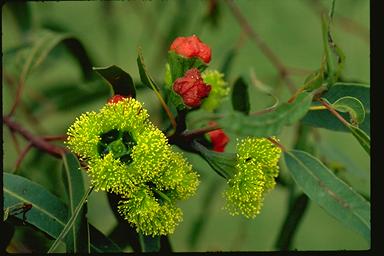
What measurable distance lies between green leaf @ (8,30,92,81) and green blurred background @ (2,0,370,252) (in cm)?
4

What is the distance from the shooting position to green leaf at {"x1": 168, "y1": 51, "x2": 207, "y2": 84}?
103 cm

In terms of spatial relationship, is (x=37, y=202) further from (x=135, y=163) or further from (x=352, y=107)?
(x=352, y=107)

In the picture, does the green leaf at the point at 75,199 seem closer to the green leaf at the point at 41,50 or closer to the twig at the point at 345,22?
the green leaf at the point at 41,50

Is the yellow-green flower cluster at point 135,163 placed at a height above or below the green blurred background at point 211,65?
above

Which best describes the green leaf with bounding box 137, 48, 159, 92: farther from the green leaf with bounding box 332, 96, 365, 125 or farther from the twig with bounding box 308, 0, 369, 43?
the twig with bounding box 308, 0, 369, 43

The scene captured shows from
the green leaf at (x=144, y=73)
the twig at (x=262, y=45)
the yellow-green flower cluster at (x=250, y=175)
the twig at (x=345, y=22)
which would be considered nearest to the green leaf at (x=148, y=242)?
the yellow-green flower cluster at (x=250, y=175)

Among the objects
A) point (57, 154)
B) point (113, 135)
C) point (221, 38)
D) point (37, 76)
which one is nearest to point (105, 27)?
point (37, 76)

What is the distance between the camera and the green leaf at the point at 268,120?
0.86 metres

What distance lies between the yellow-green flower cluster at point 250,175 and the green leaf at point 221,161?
1cm

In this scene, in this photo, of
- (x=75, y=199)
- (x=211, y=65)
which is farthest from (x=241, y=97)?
(x=211, y=65)

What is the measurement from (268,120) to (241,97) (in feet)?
0.62

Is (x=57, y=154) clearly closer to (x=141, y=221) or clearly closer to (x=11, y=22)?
(x=141, y=221)

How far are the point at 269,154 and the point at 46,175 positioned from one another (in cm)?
83

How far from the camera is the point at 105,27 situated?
208cm
